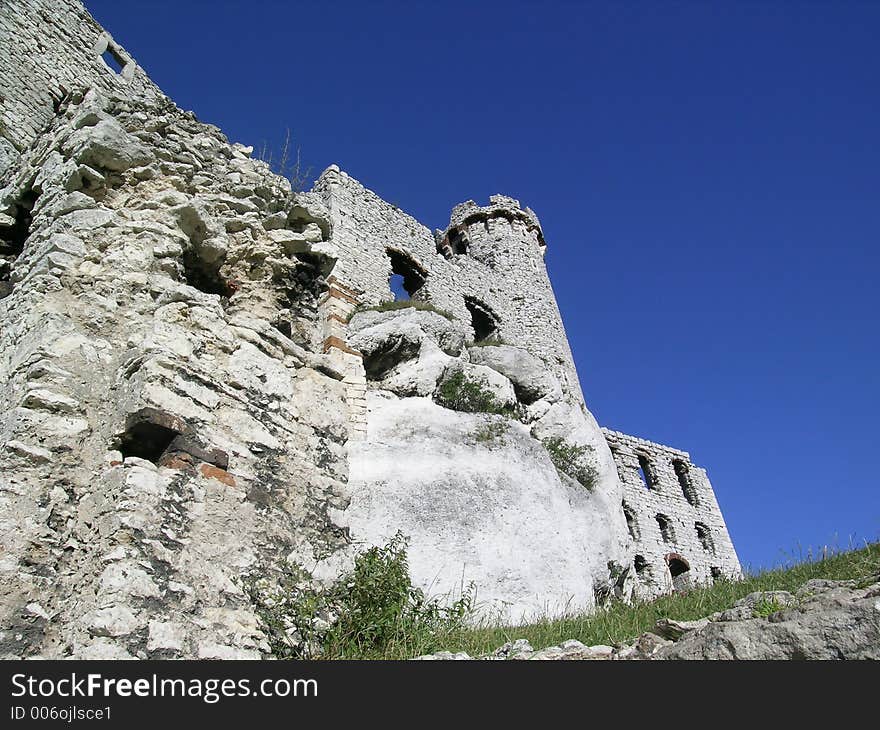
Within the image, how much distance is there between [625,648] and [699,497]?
82.2 feet

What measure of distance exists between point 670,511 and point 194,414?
24276 mm

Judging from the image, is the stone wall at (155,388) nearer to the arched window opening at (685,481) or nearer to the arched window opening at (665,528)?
the arched window opening at (665,528)

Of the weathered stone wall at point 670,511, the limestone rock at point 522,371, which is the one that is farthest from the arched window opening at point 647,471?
the limestone rock at point 522,371

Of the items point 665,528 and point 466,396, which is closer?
point 466,396

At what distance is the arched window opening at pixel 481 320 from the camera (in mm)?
21094

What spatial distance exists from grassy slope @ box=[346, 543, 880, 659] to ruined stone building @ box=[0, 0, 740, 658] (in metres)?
0.67

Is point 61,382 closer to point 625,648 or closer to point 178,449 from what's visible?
point 178,449

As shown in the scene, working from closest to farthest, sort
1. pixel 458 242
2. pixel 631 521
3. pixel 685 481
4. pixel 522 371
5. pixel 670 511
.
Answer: pixel 522 371 < pixel 631 521 < pixel 670 511 < pixel 458 242 < pixel 685 481

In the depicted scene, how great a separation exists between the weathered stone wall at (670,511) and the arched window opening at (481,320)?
699 cm

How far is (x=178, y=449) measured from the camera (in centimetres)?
341

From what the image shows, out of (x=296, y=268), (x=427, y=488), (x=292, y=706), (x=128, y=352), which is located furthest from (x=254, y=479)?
(x=427, y=488)

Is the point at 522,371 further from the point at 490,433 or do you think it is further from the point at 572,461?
the point at 490,433

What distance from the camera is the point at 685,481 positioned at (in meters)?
26.8

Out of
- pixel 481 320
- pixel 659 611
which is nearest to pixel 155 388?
pixel 659 611
